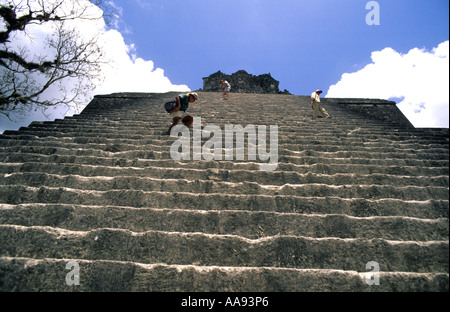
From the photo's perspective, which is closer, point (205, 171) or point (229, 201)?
point (229, 201)

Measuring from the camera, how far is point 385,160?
304 cm

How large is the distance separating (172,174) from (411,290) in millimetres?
2335

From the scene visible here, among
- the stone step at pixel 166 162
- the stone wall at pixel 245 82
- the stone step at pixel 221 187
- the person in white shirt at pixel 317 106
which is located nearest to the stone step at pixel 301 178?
the stone step at pixel 221 187

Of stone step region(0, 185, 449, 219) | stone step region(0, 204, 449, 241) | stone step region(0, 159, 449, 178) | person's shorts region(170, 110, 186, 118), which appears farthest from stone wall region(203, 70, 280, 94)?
stone step region(0, 204, 449, 241)

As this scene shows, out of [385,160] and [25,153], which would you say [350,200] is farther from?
[25,153]

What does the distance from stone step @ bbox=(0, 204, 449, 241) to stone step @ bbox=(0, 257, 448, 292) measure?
0.39m

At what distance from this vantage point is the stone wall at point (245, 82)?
1998cm

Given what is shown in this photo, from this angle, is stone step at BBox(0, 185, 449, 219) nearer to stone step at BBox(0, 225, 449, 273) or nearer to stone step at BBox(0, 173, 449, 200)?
stone step at BBox(0, 173, 449, 200)

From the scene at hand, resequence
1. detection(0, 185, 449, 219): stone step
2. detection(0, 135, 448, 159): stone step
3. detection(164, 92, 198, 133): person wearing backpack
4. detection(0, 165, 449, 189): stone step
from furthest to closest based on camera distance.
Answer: detection(164, 92, 198, 133): person wearing backpack < detection(0, 135, 448, 159): stone step < detection(0, 165, 449, 189): stone step < detection(0, 185, 449, 219): stone step

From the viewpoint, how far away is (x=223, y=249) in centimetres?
160

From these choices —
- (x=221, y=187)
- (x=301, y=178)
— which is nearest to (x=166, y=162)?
(x=221, y=187)

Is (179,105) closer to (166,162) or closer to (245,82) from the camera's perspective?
(166,162)

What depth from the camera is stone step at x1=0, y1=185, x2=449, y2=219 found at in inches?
78.8

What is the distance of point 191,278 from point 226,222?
0.61 metres
